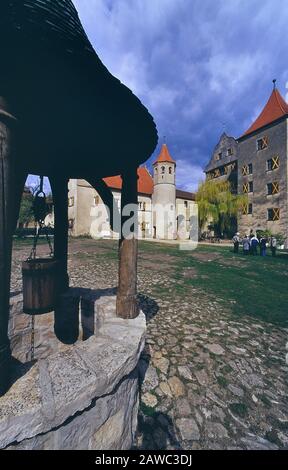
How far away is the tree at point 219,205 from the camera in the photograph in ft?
79.7

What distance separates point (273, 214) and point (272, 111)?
36.7 feet

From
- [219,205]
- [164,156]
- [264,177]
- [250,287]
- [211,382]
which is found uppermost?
[164,156]

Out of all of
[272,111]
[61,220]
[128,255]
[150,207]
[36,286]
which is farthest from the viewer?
[150,207]

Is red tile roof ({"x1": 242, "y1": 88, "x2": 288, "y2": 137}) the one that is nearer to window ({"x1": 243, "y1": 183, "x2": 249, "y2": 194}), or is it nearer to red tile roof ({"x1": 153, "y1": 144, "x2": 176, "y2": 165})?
window ({"x1": 243, "y1": 183, "x2": 249, "y2": 194})

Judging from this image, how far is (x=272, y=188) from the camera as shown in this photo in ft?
71.8

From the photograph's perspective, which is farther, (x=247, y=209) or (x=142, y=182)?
(x=142, y=182)

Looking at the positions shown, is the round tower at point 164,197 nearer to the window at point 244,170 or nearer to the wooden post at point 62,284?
the window at point 244,170

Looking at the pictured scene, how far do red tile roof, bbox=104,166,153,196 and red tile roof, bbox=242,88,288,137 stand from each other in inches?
582

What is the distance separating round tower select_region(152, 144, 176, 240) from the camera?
98.5 feet

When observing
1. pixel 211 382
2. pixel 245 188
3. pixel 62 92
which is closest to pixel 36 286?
pixel 62 92

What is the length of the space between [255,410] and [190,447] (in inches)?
34.4

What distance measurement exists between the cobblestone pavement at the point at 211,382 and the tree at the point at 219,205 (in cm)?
2110

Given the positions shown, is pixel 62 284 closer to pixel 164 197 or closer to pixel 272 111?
pixel 164 197

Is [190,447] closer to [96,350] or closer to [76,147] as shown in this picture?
[96,350]
